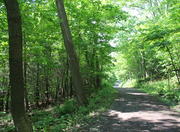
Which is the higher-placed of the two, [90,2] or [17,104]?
[90,2]

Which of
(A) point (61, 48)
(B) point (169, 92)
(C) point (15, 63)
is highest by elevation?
(A) point (61, 48)

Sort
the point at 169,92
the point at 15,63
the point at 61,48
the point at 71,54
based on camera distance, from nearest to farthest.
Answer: the point at 15,63 < the point at 71,54 < the point at 169,92 < the point at 61,48

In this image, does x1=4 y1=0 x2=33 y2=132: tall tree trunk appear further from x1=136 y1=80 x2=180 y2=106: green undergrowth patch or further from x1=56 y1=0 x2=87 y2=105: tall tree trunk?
x1=136 y1=80 x2=180 y2=106: green undergrowth patch

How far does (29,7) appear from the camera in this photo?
22.6ft

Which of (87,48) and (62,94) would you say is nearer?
(87,48)

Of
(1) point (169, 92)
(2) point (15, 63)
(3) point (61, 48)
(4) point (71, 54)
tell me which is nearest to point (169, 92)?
(1) point (169, 92)

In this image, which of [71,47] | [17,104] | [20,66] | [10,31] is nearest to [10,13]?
Answer: [10,31]

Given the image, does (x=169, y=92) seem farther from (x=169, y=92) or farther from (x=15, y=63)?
(x=15, y=63)

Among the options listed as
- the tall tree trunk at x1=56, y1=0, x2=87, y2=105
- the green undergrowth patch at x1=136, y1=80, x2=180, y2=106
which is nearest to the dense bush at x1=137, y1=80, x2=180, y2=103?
the green undergrowth patch at x1=136, y1=80, x2=180, y2=106

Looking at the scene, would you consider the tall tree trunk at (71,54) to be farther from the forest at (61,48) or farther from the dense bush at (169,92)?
the dense bush at (169,92)

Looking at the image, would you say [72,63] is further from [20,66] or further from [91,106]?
[20,66]

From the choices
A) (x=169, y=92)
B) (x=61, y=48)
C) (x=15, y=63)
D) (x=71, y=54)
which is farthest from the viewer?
(x=61, y=48)

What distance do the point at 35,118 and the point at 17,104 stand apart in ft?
17.1

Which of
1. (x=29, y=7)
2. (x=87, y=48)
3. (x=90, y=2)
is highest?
(x=90, y=2)
